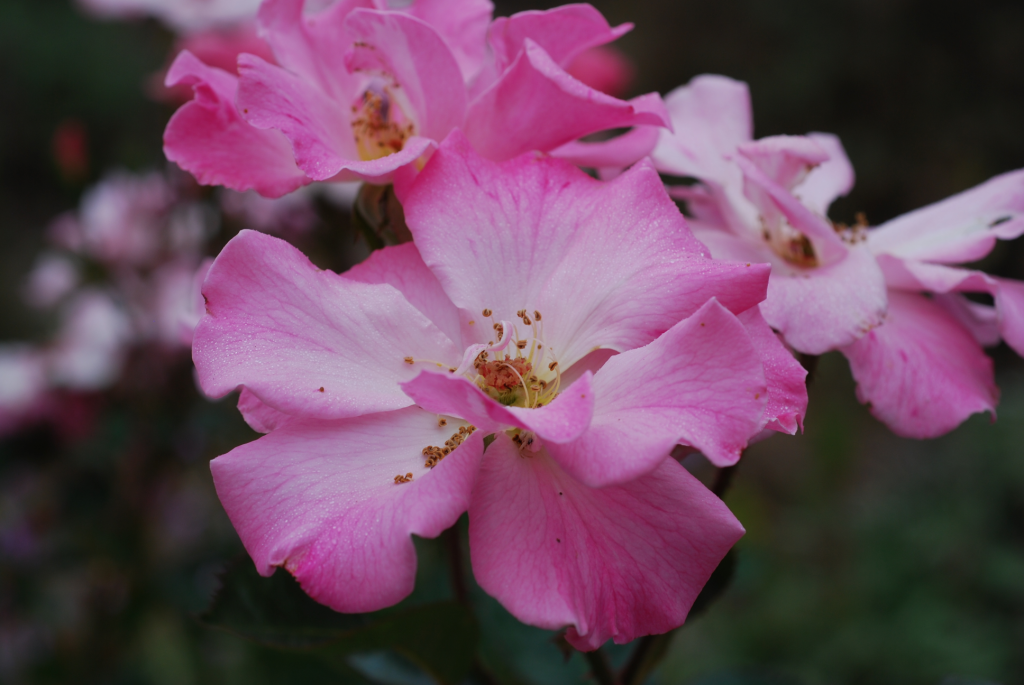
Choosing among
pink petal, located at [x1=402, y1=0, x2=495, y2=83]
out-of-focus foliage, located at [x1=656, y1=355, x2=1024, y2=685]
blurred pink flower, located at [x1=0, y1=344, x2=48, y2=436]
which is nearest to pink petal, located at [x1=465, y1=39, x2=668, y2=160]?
pink petal, located at [x1=402, y1=0, x2=495, y2=83]

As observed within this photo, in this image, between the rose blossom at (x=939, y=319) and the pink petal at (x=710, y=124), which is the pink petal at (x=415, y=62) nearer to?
the pink petal at (x=710, y=124)

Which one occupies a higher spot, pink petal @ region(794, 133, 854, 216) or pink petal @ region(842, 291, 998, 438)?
pink petal @ region(794, 133, 854, 216)

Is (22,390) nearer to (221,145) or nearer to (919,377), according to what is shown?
(221,145)

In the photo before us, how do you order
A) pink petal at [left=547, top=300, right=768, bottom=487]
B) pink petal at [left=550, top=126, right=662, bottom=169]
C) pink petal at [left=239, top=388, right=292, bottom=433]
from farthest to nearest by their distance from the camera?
pink petal at [left=550, top=126, right=662, bottom=169] → pink petal at [left=239, top=388, right=292, bottom=433] → pink petal at [left=547, top=300, right=768, bottom=487]

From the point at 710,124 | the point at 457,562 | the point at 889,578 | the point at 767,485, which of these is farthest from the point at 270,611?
the point at 767,485

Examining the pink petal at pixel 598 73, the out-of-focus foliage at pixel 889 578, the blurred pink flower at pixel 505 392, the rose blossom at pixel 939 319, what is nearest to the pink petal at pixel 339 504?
the blurred pink flower at pixel 505 392

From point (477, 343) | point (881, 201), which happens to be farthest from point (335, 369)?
point (881, 201)

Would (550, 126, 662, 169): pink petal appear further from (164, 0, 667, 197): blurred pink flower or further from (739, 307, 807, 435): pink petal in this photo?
(739, 307, 807, 435): pink petal
